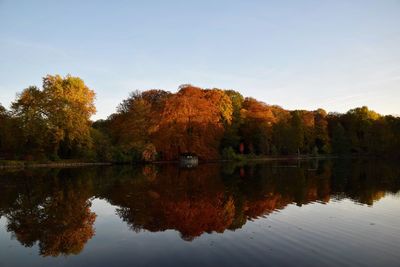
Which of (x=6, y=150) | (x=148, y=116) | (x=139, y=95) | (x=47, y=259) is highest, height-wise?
(x=139, y=95)

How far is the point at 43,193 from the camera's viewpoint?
26.3 m

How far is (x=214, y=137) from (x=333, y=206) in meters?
49.4

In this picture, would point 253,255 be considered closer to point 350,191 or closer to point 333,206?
point 333,206

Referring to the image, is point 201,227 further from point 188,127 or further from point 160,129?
point 188,127

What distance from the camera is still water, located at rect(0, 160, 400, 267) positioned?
39.0ft

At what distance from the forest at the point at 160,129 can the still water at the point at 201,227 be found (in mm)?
31558

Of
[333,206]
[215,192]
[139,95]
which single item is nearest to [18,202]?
[215,192]

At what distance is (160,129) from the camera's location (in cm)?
6525

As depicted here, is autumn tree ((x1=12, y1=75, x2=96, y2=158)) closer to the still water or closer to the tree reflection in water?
the tree reflection in water

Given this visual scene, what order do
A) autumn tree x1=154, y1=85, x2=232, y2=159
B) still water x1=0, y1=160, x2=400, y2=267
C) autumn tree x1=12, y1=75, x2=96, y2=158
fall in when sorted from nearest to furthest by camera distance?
still water x1=0, y1=160, x2=400, y2=267 → autumn tree x1=12, y1=75, x2=96, y2=158 → autumn tree x1=154, y1=85, x2=232, y2=159

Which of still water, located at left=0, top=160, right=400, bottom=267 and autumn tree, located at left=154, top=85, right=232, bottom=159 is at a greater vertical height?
autumn tree, located at left=154, top=85, right=232, bottom=159

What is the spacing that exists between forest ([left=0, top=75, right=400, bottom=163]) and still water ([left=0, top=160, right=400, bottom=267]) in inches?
1242

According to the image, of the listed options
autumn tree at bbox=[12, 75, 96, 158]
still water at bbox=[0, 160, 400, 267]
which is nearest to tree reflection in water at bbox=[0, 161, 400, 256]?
still water at bbox=[0, 160, 400, 267]

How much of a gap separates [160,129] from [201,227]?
50.0m
